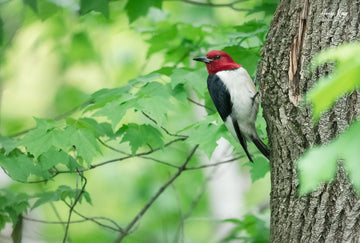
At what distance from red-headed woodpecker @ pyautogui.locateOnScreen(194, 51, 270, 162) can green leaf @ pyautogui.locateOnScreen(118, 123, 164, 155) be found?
0.46 m

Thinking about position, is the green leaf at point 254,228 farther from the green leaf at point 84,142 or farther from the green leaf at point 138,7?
the green leaf at point 138,7

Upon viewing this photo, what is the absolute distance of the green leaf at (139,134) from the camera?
10.5ft

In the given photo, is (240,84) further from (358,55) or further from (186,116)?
(186,116)

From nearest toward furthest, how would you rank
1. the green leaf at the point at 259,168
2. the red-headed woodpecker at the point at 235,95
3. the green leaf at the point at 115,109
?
the green leaf at the point at 115,109, the red-headed woodpecker at the point at 235,95, the green leaf at the point at 259,168

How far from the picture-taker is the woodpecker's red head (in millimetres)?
3338

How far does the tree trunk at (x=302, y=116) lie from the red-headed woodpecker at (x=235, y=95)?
0.81m

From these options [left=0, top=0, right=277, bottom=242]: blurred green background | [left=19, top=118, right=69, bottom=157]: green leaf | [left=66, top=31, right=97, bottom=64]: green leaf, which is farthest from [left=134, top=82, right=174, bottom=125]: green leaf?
[left=66, top=31, right=97, bottom=64]: green leaf

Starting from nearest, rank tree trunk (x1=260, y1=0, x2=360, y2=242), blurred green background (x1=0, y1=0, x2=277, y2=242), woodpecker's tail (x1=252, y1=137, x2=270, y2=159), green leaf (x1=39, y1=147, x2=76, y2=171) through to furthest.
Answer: tree trunk (x1=260, y1=0, x2=360, y2=242) < green leaf (x1=39, y1=147, x2=76, y2=171) < woodpecker's tail (x1=252, y1=137, x2=270, y2=159) < blurred green background (x1=0, y1=0, x2=277, y2=242)

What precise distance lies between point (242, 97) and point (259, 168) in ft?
1.82

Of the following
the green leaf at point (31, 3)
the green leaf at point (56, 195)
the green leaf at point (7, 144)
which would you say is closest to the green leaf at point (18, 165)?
the green leaf at point (7, 144)

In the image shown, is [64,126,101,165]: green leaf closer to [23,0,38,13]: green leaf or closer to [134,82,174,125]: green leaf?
[134,82,174,125]: green leaf

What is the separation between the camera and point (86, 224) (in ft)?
29.2

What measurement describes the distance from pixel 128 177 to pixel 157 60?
94.7 inches

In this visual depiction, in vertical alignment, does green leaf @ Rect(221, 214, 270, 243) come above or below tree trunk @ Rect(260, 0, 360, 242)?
below
